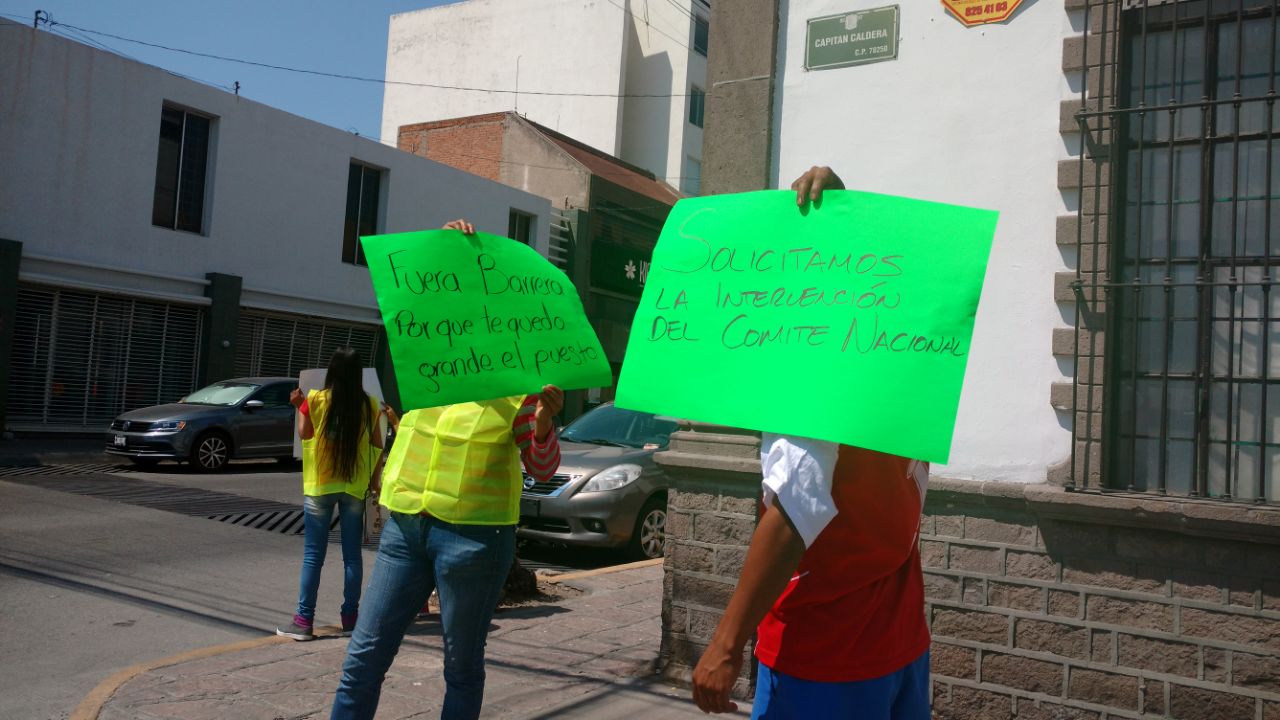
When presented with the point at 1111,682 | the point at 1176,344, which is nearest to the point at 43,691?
the point at 1111,682

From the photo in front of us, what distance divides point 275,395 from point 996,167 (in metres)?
14.9

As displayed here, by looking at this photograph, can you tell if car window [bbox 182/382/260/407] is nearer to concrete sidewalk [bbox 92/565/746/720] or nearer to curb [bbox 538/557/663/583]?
curb [bbox 538/557/663/583]

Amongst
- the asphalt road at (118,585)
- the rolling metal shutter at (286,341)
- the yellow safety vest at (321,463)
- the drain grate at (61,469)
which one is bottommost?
the asphalt road at (118,585)

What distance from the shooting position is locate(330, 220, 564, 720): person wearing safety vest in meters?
3.61

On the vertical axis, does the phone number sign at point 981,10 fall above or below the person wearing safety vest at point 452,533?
above

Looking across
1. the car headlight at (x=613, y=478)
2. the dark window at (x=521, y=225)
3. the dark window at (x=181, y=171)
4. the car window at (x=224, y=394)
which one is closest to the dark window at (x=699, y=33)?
the dark window at (x=521, y=225)

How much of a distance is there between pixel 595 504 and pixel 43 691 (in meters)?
5.03

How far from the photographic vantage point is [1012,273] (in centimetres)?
484

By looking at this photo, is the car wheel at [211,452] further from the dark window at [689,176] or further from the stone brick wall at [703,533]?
the dark window at [689,176]

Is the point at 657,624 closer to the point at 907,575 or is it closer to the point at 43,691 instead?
the point at 43,691

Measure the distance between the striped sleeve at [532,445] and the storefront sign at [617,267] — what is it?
1080 inches

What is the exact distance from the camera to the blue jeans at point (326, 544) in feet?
20.6

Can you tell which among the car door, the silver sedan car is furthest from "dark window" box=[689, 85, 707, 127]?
the silver sedan car

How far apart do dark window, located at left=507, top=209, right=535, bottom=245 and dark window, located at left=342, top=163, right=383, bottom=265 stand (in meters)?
4.89
